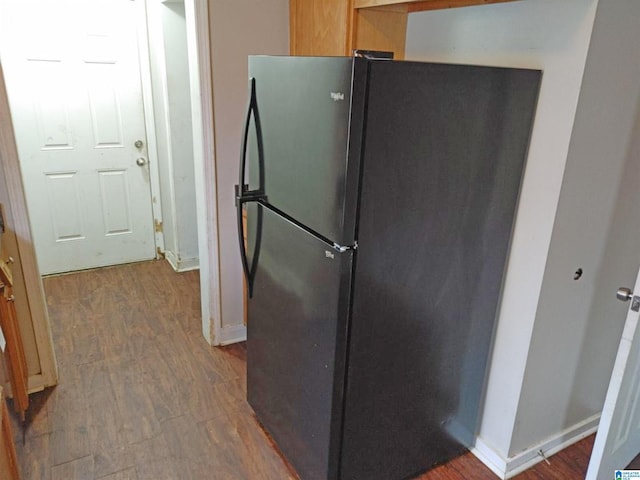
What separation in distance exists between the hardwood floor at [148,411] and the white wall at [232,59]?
25.3 inches

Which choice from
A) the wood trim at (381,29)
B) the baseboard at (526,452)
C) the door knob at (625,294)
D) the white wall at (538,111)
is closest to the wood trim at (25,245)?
the wood trim at (381,29)

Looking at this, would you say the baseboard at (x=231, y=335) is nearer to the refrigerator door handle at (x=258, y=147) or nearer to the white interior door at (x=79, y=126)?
the refrigerator door handle at (x=258, y=147)

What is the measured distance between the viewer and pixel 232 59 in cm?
233

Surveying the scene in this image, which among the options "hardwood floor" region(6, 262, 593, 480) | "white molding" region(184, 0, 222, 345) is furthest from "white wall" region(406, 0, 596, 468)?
"white molding" region(184, 0, 222, 345)

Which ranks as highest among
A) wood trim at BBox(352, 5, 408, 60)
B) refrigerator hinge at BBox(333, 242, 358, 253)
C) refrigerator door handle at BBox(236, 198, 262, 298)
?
wood trim at BBox(352, 5, 408, 60)

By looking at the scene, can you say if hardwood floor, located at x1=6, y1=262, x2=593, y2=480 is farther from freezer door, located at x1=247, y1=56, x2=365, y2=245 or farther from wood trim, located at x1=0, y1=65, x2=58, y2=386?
freezer door, located at x1=247, y1=56, x2=365, y2=245

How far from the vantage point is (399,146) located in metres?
1.34

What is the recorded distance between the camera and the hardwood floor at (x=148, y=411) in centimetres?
189

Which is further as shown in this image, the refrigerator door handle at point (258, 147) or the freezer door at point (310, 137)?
the refrigerator door handle at point (258, 147)

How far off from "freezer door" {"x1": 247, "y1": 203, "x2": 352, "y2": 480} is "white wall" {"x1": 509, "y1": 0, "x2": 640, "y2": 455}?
75 cm

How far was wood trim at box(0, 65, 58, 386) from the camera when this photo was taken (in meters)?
1.96

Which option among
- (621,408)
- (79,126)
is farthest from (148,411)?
(79,126)

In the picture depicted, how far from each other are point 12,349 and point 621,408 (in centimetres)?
221

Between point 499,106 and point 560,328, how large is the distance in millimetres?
865
